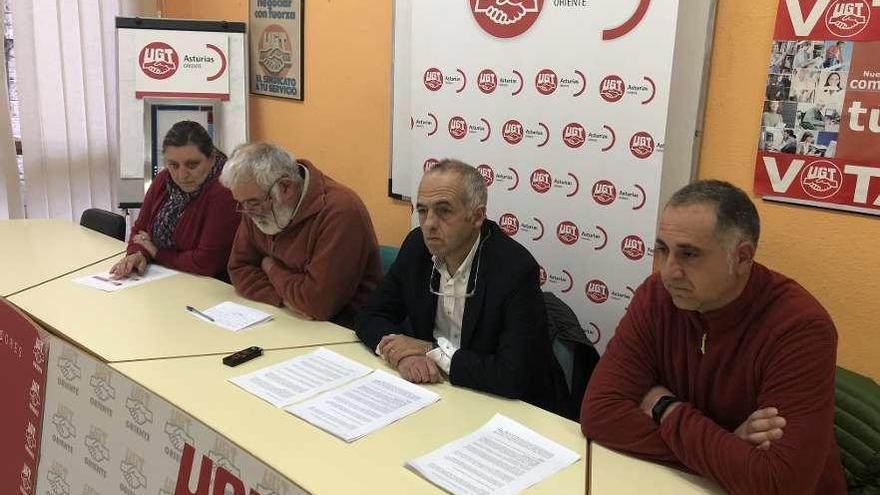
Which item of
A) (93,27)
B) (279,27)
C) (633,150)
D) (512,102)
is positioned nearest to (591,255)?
(633,150)

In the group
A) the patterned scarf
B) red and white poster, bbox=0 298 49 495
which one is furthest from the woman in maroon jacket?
red and white poster, bbox=0 298 49 495

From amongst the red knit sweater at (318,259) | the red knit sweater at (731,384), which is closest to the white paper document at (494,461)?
the red knit sweater at (731,384)

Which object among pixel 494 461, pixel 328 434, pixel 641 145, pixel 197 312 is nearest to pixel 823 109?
pixel 641 145

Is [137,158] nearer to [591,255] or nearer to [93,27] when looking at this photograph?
[93,27]

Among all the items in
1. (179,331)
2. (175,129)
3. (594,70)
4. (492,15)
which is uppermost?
(492,15)

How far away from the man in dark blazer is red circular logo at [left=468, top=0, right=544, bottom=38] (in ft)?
2.59

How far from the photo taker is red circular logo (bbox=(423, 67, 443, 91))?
291 centimetres

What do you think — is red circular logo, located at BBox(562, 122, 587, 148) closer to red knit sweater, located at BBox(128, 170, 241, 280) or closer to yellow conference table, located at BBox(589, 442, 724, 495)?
yellow conference table, located at BBox(589, 442, 724, 495)

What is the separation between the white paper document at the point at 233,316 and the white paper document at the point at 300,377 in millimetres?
342

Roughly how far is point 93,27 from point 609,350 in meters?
3.71

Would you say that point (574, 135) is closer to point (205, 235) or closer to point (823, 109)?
point (823, 109)

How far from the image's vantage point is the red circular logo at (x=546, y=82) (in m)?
2.57

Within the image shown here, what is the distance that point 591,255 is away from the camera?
2.58 m

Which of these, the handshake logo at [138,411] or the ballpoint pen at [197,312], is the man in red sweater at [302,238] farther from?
the handshake logo at [138,411]
